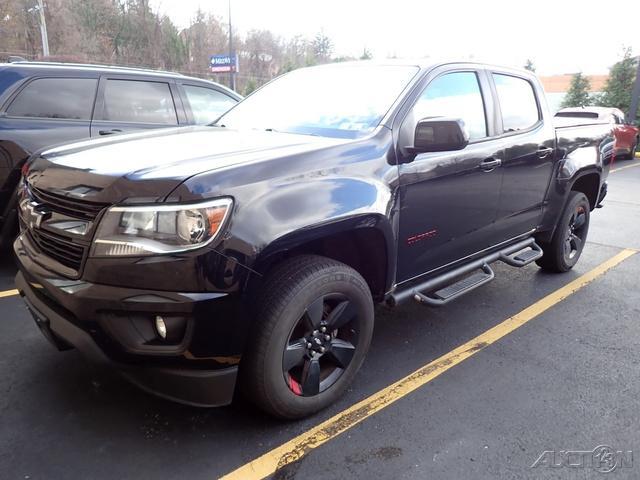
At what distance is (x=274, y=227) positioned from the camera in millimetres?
2168

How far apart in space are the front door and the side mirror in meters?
0.10

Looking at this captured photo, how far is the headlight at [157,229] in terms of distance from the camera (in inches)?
78.5

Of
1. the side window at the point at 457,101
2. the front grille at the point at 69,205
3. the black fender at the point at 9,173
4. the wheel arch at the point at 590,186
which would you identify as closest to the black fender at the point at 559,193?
the wheel arch at the point at 590,186

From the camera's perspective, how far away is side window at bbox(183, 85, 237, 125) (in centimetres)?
566

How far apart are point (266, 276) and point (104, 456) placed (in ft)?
3.57

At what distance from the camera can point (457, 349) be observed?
341cm

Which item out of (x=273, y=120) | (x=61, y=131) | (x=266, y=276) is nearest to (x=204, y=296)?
(x=266, y=276)

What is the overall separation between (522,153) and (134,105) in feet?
12.4

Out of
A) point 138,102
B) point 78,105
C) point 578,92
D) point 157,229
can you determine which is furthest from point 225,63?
point 157,229

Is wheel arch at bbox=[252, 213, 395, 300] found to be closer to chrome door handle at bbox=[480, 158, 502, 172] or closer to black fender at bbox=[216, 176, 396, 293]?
black fender at bbox=[216, 176, 396, 293]

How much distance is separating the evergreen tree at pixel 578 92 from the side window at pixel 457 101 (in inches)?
855

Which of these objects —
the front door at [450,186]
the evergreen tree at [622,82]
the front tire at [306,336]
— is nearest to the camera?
the front tire at [306,336]

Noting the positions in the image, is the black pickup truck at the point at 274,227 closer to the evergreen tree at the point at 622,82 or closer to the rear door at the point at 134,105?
the rear door at the point at 134,105

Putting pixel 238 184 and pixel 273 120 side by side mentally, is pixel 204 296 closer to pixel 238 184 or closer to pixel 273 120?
pixel 238 184
